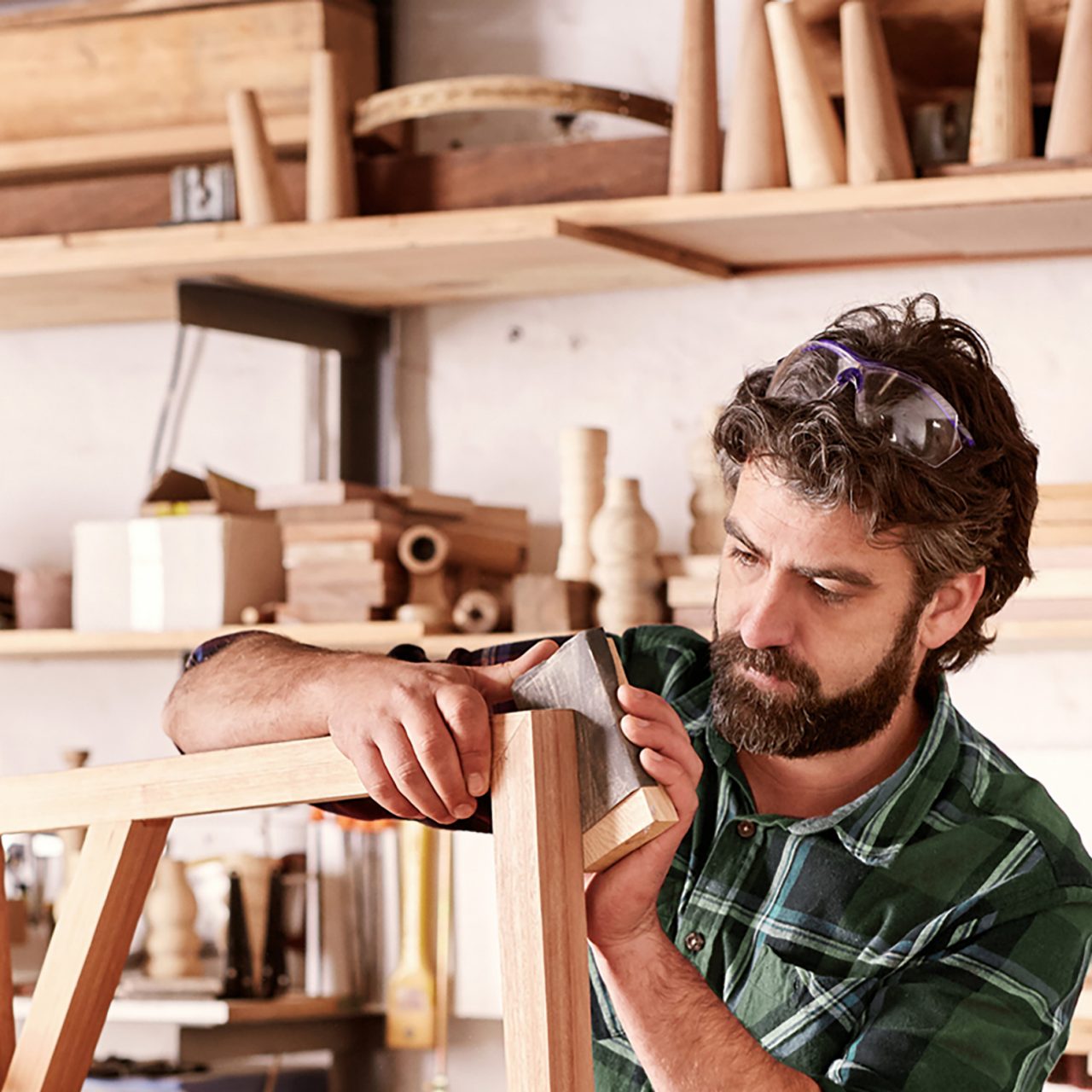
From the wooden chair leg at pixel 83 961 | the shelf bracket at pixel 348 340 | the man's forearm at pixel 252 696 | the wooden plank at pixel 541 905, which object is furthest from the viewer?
the shelf bracket at pixel 348 340

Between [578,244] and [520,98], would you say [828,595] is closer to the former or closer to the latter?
[578,244]

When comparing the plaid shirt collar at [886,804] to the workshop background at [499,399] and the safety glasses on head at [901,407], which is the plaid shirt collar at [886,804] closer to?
the safety glasses on head at [901,407]

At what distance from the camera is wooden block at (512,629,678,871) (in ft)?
2.63

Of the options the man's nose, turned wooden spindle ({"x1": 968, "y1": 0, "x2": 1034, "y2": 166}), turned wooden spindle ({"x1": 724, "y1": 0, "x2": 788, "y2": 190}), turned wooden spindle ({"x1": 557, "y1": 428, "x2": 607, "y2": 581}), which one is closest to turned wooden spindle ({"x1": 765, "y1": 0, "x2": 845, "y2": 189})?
turned wooden spindle ({"x1": 724, "y1": 0, "x2": 788, "y2": 190})

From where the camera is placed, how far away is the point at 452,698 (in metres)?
0.85

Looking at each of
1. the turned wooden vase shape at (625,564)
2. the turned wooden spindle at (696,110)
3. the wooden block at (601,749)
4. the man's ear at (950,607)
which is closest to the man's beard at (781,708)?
the man's ear at (950,607)

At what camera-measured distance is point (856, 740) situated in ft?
4.16

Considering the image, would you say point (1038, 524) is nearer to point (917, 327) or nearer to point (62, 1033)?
point (917, 327)

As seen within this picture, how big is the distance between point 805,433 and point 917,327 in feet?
0.59

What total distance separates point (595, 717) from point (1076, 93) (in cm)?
138

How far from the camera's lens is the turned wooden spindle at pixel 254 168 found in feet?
7.09

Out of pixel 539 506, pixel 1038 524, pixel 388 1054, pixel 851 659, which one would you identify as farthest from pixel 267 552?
pixel 851 659

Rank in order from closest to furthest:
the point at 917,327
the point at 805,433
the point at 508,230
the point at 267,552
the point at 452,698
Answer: the point at 452,698 < the point at 805,433 < the point at 917,327 < the point at 508,230 < the point at 267,552

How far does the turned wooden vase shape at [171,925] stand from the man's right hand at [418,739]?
1.49m
